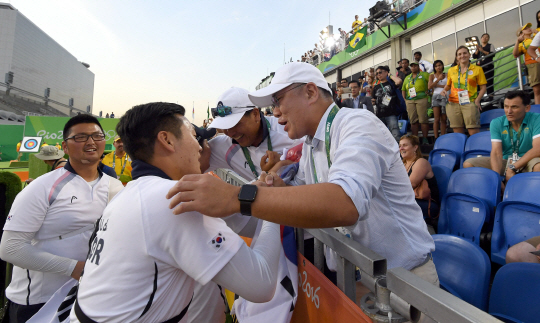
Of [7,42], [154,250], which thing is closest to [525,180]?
[154,250]

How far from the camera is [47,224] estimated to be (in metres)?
2.19

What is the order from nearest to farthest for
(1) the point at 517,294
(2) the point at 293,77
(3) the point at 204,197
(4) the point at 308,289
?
(3) the point at 204,197
(4) the point at 308,289
(2) the point at 293,77
(1) the point at 517,294

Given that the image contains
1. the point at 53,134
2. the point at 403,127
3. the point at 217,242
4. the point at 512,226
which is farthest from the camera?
the point at 53,134

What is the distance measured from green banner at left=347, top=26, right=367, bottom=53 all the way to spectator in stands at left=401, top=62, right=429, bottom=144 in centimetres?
1165

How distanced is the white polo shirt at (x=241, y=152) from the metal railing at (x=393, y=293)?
5.02 feet

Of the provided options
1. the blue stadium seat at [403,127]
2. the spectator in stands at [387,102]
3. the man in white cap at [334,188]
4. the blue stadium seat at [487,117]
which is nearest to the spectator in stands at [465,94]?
the blue stadium seat at [487,117]

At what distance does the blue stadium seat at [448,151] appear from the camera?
17.0 ft

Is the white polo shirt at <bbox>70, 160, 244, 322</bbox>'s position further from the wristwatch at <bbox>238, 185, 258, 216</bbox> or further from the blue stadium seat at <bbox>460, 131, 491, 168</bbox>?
the blue stadium seat at <bbox>460, 131, 491, 168</bbox>

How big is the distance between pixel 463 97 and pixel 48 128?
54.4 feet

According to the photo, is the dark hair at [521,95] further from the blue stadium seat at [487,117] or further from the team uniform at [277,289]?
the team uniform at [277,289]

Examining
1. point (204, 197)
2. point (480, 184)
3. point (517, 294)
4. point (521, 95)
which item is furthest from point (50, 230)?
point (521, 95)

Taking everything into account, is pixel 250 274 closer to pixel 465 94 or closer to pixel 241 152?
pixel 241 152

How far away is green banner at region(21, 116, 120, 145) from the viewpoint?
13.8 m

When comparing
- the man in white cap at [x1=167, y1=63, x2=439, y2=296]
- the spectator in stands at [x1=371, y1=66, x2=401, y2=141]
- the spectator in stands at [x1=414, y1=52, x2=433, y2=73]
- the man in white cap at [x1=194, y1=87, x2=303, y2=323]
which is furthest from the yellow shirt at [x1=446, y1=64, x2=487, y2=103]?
the man in white cap at [x1=167, y1=63, x2=439, y2=296]
